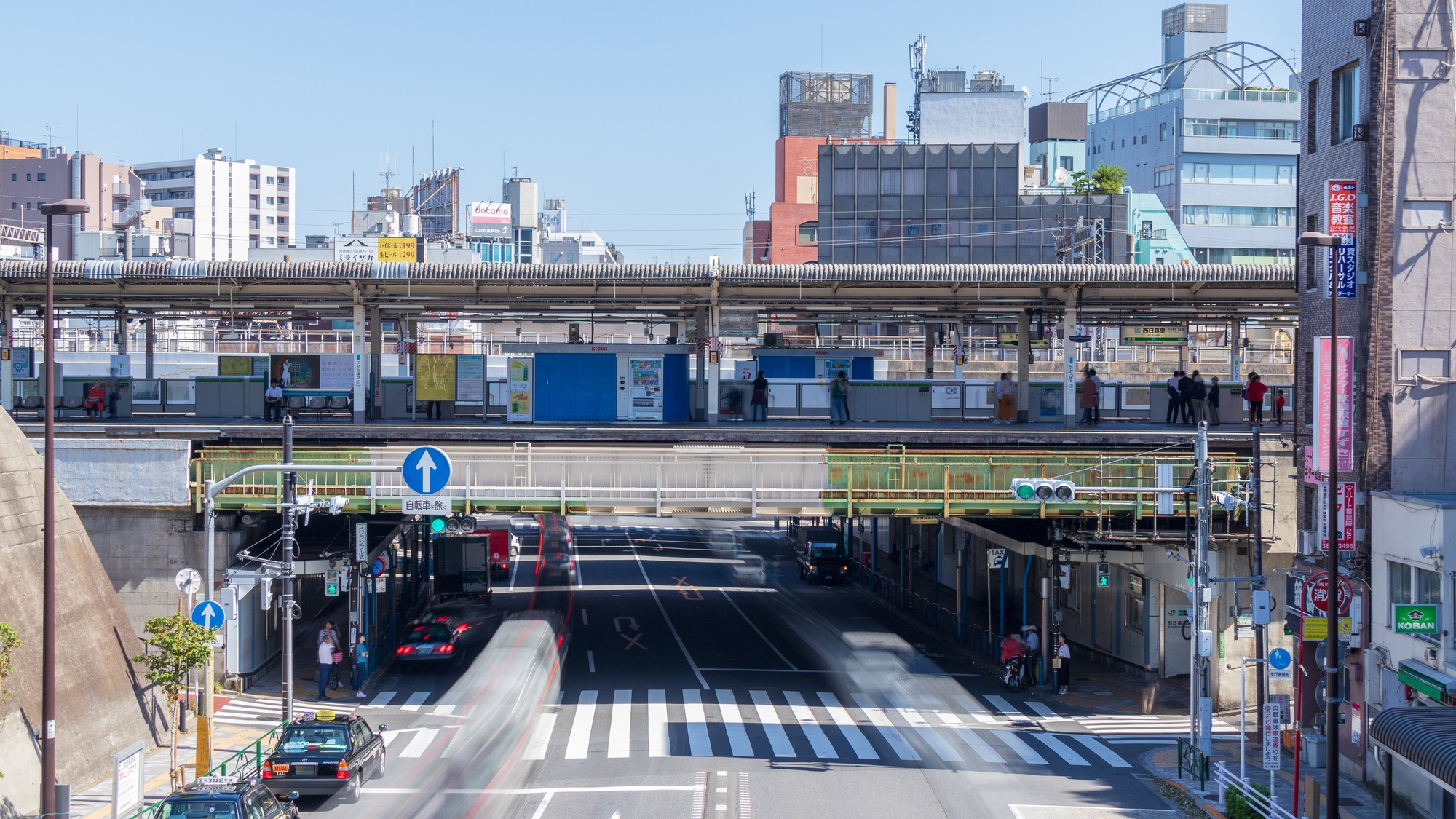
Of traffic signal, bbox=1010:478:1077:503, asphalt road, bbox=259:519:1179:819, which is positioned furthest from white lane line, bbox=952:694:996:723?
traffic signal, bbox=1010:478:1077:503

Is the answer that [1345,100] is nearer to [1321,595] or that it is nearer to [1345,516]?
[1345,516]

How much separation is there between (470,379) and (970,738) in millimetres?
20646

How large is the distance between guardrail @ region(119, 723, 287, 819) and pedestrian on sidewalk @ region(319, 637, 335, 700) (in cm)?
551

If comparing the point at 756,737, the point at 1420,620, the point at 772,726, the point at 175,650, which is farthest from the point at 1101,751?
the point at 175,650

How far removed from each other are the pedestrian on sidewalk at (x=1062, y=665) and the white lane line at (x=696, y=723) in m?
8.96

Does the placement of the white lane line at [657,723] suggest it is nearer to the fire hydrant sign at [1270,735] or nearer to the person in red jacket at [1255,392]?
the fire hydrant sign at [1270,735]

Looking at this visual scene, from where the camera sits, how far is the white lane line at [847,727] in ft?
85.2

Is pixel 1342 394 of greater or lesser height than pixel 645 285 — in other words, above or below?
below

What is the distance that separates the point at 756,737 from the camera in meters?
27.1

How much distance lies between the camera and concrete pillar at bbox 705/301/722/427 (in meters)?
40.0

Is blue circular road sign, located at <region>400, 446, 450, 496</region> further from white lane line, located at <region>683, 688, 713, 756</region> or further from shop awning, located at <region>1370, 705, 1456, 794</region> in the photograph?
shop awning, located at <region>1370, 705, 1456, 794</region>

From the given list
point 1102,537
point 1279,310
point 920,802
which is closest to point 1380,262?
point 1102,537

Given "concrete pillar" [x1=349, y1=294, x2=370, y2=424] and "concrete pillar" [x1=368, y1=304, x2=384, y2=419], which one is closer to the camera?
"concrete pillar" [x1=349, y1=294, x2=370, y2=424]

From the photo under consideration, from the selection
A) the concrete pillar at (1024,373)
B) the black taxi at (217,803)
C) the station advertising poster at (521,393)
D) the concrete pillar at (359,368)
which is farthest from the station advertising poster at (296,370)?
the black taxi at (217,803)
